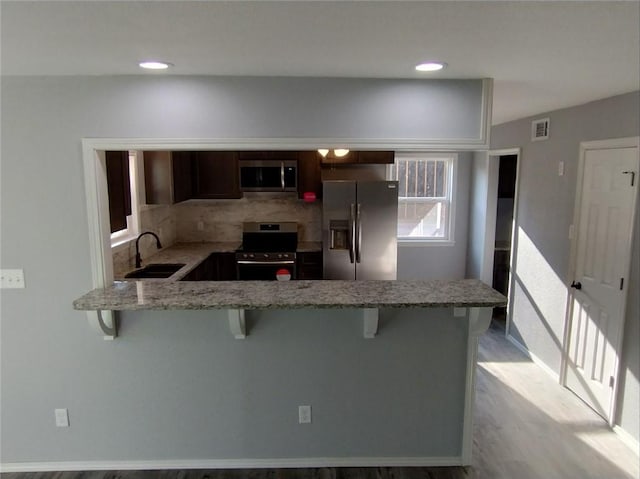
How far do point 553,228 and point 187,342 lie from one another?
3.15m

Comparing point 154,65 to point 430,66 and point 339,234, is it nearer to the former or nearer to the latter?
point 430,66

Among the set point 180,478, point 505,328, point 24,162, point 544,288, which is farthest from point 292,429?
point 505,328

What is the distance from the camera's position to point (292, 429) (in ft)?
8.30

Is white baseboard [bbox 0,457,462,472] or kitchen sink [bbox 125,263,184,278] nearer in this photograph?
white baseboard [bbox 0,457,462,472]

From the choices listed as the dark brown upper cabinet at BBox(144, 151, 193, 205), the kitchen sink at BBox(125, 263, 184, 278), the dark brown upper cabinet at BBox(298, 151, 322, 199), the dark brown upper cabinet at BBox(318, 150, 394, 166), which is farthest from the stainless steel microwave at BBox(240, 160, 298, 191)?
the kitchen sink at BBox(125, 263, 184, 278)

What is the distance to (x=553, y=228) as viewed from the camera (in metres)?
3.71

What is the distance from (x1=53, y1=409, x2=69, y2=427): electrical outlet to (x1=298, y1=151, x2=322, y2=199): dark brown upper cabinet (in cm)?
301

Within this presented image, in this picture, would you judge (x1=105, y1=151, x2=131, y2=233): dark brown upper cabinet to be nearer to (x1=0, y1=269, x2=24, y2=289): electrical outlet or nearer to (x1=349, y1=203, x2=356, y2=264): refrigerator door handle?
(x1=0, y1=269, x2=24, y2=289): electrical outlet

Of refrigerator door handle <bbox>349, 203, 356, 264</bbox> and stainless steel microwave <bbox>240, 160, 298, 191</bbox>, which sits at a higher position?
stainless steel microwave <bbox>240, 160, 298, 191</bbox>

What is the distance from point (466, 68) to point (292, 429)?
2.18 meters

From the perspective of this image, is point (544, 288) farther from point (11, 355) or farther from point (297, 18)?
point (11, 355)

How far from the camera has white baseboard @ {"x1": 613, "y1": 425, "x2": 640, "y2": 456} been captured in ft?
9.05

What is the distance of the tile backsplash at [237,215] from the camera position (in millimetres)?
4965

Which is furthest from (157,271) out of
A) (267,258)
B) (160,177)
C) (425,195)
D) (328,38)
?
(425,195)
